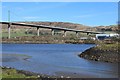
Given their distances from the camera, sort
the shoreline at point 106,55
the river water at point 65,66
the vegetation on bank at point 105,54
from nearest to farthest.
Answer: the river water at point 65,66
the shoreline at point 106,55
the vegetation on bank at point 105,54

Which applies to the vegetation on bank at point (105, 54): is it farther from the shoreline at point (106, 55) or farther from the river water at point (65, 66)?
the river water at point (65, 66)

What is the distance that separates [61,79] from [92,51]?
2462cm

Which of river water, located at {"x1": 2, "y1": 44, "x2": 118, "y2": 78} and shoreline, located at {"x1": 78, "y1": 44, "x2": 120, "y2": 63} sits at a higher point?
shoreline, located at {"x1": 78, "y1": 44, "x2": 120, "y2": 63}

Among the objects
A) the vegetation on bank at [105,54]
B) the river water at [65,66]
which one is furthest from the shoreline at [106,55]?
the river water at [65,66]

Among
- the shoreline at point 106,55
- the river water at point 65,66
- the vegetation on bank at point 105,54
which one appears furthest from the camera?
the vegetation on bank at point 105,54

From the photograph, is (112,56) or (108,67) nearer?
(108,67)

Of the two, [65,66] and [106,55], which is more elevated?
[106,55]

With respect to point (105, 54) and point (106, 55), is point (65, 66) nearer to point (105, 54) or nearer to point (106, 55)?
point (106, 55)

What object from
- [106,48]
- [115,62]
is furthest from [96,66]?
[106,48]

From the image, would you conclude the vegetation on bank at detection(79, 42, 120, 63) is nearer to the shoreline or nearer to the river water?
the shoreline

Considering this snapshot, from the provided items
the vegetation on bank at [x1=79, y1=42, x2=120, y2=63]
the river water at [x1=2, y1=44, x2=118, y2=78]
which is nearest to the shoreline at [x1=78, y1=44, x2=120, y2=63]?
the vegetation on bank at [x1=79, y1=42, x2=120, y2=63]

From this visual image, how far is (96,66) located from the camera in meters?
35.0

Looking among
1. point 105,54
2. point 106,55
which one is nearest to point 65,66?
point 106,55

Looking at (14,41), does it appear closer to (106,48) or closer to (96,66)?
(106,48)
